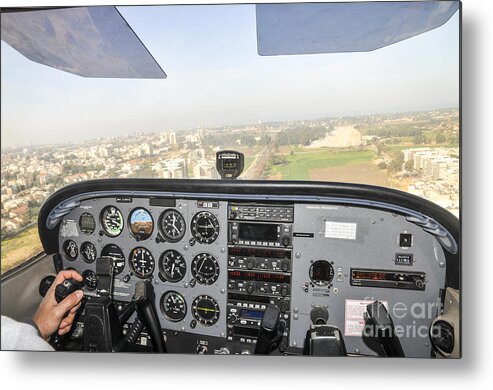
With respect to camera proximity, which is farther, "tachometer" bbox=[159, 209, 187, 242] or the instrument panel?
"tachometer" bbox=[159, 209, 187, 242]

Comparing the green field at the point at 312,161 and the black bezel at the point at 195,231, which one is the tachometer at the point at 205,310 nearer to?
the black bezel at the point at 195,231

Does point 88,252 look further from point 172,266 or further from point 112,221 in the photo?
point 172,266

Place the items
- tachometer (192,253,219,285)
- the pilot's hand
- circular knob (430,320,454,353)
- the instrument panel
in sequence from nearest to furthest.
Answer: circular knob (430,320,454,353), the instrument panel, the pilot's hand, tachometer (192,253,219,285)

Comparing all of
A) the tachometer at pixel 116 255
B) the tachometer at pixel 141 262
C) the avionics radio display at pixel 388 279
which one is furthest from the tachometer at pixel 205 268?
the avionics radio display at pixel 388 279

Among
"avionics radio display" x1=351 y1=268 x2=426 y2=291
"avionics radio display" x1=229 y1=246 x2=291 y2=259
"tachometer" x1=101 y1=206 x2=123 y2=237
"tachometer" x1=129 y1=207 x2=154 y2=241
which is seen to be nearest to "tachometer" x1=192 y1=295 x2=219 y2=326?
"avionics radio display" x1=229 y1=246 x2=291 y2=259

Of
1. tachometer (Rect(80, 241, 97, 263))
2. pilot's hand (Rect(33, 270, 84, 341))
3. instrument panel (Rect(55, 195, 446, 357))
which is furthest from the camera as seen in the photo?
tachometer (Rect(80, 241, 97, 263))

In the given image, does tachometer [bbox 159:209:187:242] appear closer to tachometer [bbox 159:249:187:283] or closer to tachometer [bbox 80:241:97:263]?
tachometer [bbox 159:249:187:283]

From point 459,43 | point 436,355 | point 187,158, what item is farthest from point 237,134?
point 436,355
